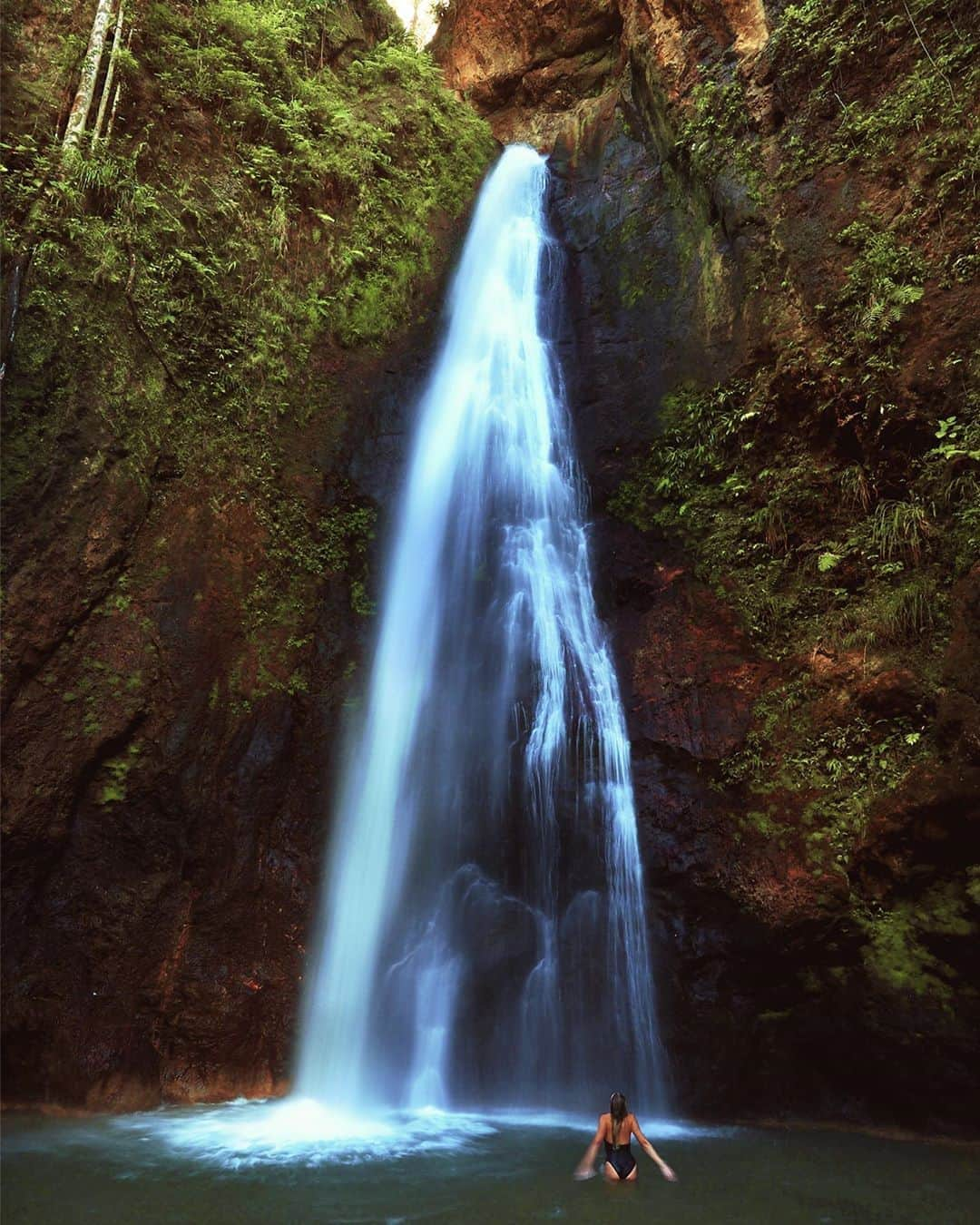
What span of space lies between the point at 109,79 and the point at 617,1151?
1256 centimetres

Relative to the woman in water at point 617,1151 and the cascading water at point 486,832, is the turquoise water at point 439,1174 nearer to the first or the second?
the woman in water at point 617,1151

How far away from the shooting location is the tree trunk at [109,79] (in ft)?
29.8

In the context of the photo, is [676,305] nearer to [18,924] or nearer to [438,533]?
[438,533]

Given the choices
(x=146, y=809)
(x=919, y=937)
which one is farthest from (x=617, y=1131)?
(x=146, y=809)

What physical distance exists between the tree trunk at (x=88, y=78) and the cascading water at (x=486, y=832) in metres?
5.58

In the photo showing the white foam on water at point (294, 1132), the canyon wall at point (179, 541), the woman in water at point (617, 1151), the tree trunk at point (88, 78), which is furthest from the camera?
the tree trunk at point (88, 78)

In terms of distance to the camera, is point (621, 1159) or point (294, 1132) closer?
point (621, 1159)

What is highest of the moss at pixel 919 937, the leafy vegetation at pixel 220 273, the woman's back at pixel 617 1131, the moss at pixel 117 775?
the leafy vegetation at pixel 220 273

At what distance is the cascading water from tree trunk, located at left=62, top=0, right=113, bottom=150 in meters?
5.58

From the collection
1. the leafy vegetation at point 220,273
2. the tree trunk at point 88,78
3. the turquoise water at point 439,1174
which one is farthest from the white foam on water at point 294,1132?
the tree trunk at point 88,78

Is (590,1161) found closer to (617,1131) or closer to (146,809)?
(617,1131)

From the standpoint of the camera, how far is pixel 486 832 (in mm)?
8172

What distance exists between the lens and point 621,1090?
714 centimetres

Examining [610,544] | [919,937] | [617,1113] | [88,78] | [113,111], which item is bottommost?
[617,1113]
